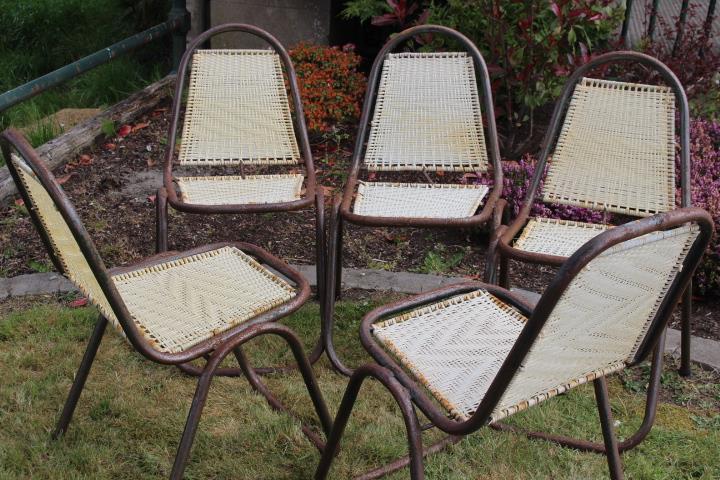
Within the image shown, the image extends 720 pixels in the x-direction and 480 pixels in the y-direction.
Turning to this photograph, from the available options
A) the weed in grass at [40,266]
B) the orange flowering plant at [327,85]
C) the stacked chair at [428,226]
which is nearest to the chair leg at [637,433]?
the stacked chair at [428,226]

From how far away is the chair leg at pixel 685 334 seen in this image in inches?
99.3

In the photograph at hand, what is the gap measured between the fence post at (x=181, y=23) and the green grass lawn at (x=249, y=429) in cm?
313

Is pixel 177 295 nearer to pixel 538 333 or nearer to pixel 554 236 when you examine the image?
pixel 538 333

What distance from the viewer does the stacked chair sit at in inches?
58.3

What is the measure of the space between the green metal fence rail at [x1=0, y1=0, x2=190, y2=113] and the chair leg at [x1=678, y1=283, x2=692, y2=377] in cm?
304

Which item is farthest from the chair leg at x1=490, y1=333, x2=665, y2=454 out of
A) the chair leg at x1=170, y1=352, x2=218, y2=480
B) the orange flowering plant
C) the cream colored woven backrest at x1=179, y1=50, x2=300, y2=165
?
the orange flowering plant

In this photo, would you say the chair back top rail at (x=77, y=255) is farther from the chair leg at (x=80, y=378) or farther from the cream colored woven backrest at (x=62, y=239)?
the chair leg at (x=80, y=378)

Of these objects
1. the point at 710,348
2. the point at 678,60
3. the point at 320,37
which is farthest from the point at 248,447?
the point at 320,37

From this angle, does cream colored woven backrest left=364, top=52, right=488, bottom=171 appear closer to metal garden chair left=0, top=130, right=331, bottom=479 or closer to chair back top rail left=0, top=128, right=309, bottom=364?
metal garden chair left=0, top=130, right=331, bottom=479

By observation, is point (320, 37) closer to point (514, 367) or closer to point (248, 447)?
point (248, 447)

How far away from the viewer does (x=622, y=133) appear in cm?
275

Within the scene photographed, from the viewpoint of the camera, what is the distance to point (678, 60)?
417 centimetres

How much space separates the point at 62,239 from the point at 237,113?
1.48m

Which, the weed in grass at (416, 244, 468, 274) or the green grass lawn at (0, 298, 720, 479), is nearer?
the green grass lawn at (0, 298, 720, 479)
